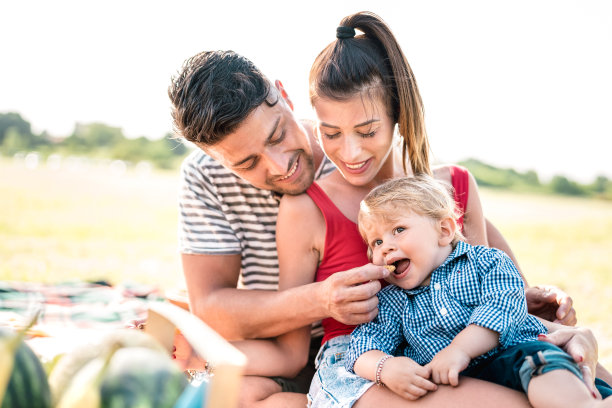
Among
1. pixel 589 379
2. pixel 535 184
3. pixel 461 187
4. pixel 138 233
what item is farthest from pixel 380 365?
pixel 535 184

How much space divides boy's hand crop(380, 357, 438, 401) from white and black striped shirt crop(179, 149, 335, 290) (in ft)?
3.88

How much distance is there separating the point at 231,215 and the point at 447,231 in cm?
118

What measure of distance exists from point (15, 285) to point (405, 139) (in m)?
3.43

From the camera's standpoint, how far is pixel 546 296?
2598 mm

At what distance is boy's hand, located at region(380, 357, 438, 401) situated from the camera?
192 cm

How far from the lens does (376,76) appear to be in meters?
2.59

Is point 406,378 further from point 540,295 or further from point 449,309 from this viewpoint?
point 540,295

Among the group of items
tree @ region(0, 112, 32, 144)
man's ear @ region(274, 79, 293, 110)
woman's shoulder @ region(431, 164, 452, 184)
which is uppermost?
man's ear @ region(274, 79, 293, 110)

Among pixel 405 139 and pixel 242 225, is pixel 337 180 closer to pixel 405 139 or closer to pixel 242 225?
pixel 405 139

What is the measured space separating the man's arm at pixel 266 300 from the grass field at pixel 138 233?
232 cm

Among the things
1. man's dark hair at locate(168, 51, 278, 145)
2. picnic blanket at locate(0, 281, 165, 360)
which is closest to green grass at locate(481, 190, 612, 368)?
man's dark hair at locate(168, 51, 278, 145)

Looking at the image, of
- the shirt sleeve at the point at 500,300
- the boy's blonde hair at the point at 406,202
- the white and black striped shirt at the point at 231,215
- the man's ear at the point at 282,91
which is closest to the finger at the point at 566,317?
the shirt sleeve at the point at 500,300

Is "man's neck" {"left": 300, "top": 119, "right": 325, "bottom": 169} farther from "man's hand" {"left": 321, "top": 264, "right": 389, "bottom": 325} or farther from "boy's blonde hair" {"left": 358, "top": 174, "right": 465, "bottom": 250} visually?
"man's hand" {"left": 321, "top": 264, "right": 389, "bottom": 325}

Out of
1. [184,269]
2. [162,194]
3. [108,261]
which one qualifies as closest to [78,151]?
[162,194]
